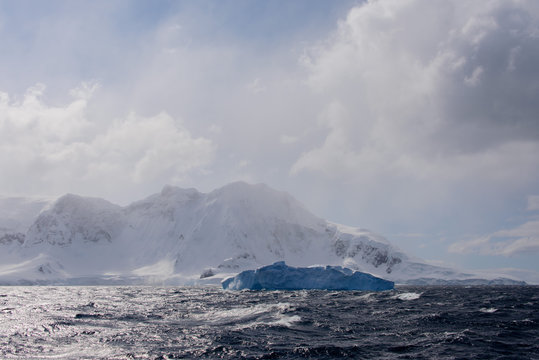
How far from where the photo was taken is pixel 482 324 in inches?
1540

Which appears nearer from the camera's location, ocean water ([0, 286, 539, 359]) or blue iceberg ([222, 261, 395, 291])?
ocean water ([0, 286, 539, 359])

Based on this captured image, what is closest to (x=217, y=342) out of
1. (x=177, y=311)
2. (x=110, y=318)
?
(x=110, y=318)

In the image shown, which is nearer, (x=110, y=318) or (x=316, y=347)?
(x=316, y=347)

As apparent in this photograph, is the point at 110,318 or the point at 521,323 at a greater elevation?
the point at 521,323

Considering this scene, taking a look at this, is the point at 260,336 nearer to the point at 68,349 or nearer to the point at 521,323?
the point at 68,349

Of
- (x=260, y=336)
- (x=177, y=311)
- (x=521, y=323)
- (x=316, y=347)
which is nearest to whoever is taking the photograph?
(x=316, y=347)

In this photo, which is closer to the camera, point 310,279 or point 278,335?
point 278,335

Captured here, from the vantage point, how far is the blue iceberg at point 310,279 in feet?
409

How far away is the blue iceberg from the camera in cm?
12462

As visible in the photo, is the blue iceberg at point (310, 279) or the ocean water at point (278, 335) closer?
the ocean water at point (278, 335)

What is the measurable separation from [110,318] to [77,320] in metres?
3.58

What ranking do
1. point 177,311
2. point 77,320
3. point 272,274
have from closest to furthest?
point 77,320, point 177,311, point 272,274

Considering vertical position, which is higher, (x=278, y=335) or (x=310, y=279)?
(x=278, y=335)

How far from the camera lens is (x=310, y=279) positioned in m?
128
